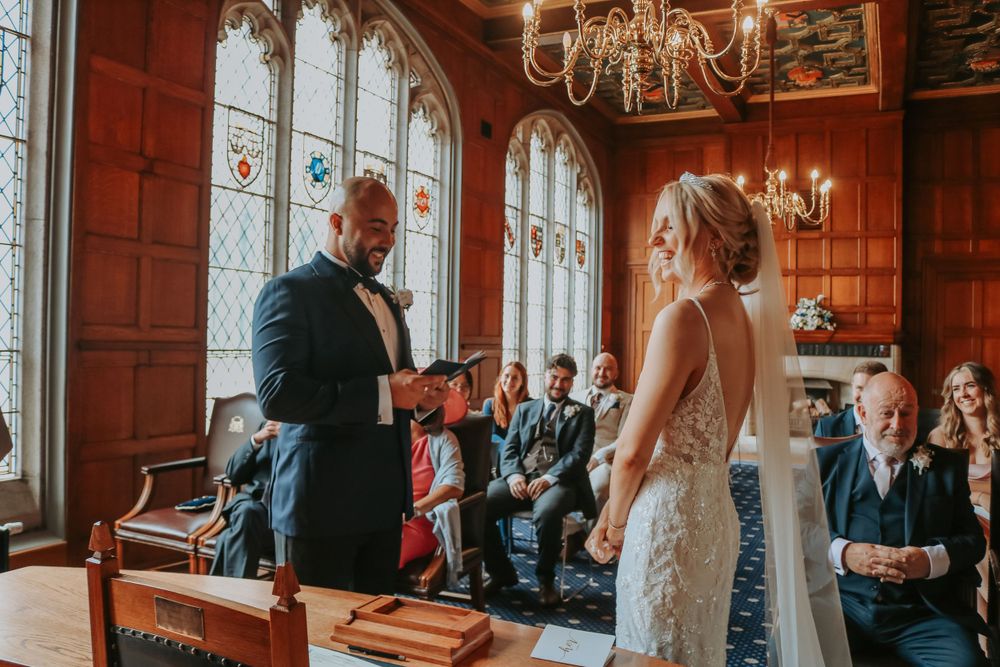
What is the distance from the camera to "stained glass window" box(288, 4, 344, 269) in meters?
5.77

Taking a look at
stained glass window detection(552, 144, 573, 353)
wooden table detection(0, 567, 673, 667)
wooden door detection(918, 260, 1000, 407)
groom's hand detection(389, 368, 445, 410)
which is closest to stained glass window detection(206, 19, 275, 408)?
wooden table detection(0, 567, 673, 667)

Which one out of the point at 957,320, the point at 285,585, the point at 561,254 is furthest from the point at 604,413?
the point at 957,320

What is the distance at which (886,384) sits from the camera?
8.88ft

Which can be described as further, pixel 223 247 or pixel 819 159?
pixel 819 159

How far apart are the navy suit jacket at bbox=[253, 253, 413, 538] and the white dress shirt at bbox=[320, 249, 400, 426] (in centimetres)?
2

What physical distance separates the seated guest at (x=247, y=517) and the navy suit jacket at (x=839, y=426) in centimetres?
332

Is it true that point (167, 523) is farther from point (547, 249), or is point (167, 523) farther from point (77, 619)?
point (547, 249)

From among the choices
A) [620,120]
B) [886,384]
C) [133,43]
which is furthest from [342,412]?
[620,120]

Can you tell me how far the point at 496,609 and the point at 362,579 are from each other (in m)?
2.28

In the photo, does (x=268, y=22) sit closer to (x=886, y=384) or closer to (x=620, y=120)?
(x=886, y=384)

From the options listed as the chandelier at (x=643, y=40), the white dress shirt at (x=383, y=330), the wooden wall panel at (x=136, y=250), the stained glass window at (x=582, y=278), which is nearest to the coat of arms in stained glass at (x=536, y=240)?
the stained glass window at (x=582, y=278)

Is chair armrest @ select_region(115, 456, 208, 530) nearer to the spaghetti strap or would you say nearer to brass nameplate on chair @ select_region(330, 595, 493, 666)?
brass nameplate on chair @ select_region(330, 595, 493, 666)

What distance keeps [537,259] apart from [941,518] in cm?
747

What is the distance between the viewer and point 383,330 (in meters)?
2.25
